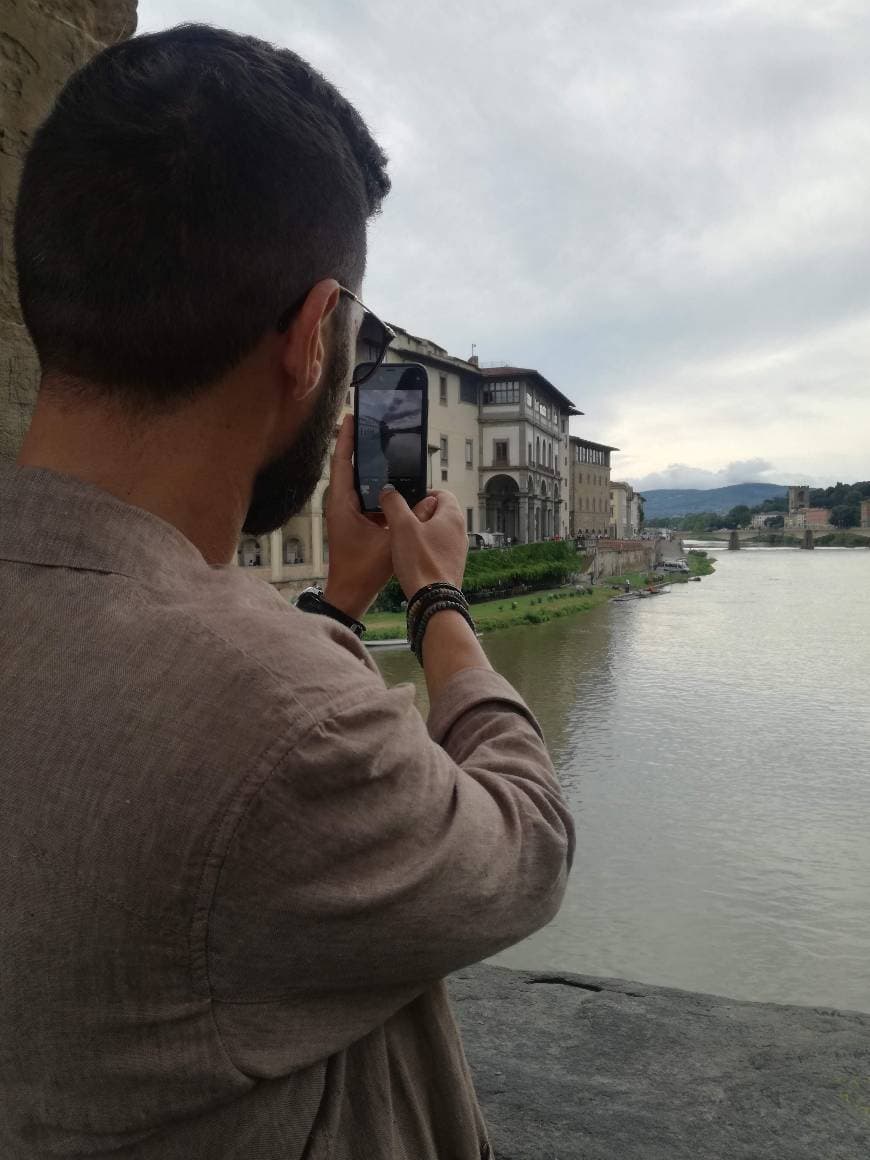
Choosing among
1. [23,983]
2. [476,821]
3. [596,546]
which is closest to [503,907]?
[476,821]

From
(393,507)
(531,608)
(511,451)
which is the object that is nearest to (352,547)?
(393,507)

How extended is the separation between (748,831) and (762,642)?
15.4 meters

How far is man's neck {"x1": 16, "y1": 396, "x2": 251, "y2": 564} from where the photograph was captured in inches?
28.2

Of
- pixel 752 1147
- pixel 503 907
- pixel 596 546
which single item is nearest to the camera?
pixel 503 907

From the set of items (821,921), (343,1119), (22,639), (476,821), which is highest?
(22,639)

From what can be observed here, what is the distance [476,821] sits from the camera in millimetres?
678

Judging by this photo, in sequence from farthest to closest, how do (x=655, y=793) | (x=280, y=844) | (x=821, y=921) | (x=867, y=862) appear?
(x=655, y=793) → (x=867, y=862) → (x=821, y=921) → (x=280, y=844)

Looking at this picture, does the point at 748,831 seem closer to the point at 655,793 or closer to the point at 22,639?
the point at 655,793

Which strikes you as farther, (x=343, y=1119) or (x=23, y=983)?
(x=343, y=1119)

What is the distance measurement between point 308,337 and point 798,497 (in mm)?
114723

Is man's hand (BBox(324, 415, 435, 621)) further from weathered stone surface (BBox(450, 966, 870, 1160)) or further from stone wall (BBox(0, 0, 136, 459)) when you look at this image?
weathered stone surface (BBox(450, 966, 870, 1160))

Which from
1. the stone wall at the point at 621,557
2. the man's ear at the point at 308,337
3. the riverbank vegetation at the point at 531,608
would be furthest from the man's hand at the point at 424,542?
the stone wall at the point at 621,557

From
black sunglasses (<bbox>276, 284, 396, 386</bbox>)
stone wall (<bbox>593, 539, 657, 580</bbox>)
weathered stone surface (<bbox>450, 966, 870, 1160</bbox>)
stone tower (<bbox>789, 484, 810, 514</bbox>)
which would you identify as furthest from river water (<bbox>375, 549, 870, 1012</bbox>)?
stone tower (<bbox>789, 484, 810, 514</bbox>)

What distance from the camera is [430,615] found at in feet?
3.07
